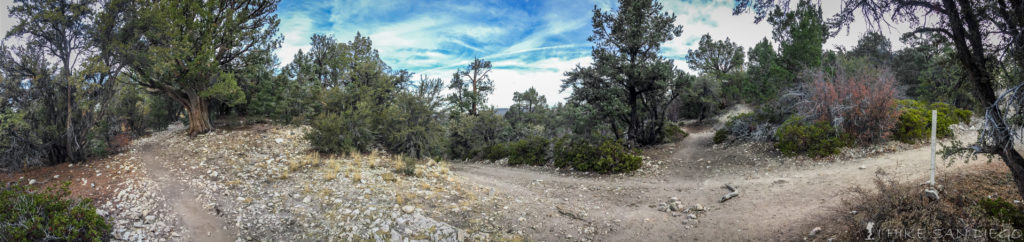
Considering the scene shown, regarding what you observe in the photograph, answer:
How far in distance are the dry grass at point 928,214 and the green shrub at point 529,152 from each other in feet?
33.3

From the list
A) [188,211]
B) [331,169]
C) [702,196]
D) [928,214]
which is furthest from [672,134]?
[188,211]

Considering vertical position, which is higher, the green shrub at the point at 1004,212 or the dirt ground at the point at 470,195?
the green shrub at the point at 1004,212

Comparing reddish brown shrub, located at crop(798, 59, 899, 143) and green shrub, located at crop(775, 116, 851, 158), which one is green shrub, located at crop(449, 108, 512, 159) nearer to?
green shrub, located at crop(775, 116, 851, 158)

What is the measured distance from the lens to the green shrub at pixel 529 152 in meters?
15.2

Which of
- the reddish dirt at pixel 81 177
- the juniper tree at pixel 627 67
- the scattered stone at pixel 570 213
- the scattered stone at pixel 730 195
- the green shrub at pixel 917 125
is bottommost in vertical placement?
the scattered stone at pixel 570 213

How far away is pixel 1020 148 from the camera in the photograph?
7328mm

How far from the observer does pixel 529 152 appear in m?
16.0

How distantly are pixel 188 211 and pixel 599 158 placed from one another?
33.5 feet

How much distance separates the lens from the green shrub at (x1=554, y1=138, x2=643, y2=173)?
11953 mm

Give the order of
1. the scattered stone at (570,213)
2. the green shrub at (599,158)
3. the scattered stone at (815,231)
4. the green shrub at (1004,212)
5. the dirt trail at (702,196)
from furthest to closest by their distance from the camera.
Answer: the green shrub at (599,158) → the scattered stone at (570,213) → the dirt trail at (702,196) → the scattered stone at (815,231) → the green shrub at (1004,212)

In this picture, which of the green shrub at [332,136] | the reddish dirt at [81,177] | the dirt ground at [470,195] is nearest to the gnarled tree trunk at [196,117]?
the dirt ground at [470,195]

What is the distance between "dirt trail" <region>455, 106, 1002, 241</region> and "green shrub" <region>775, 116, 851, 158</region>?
25.6 inches

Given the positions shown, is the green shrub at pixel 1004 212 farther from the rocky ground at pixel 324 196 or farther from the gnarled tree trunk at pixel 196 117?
the gnarled tree trunk at pixel 196 117

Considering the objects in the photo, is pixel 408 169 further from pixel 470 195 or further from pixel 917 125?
pixel 917 125
